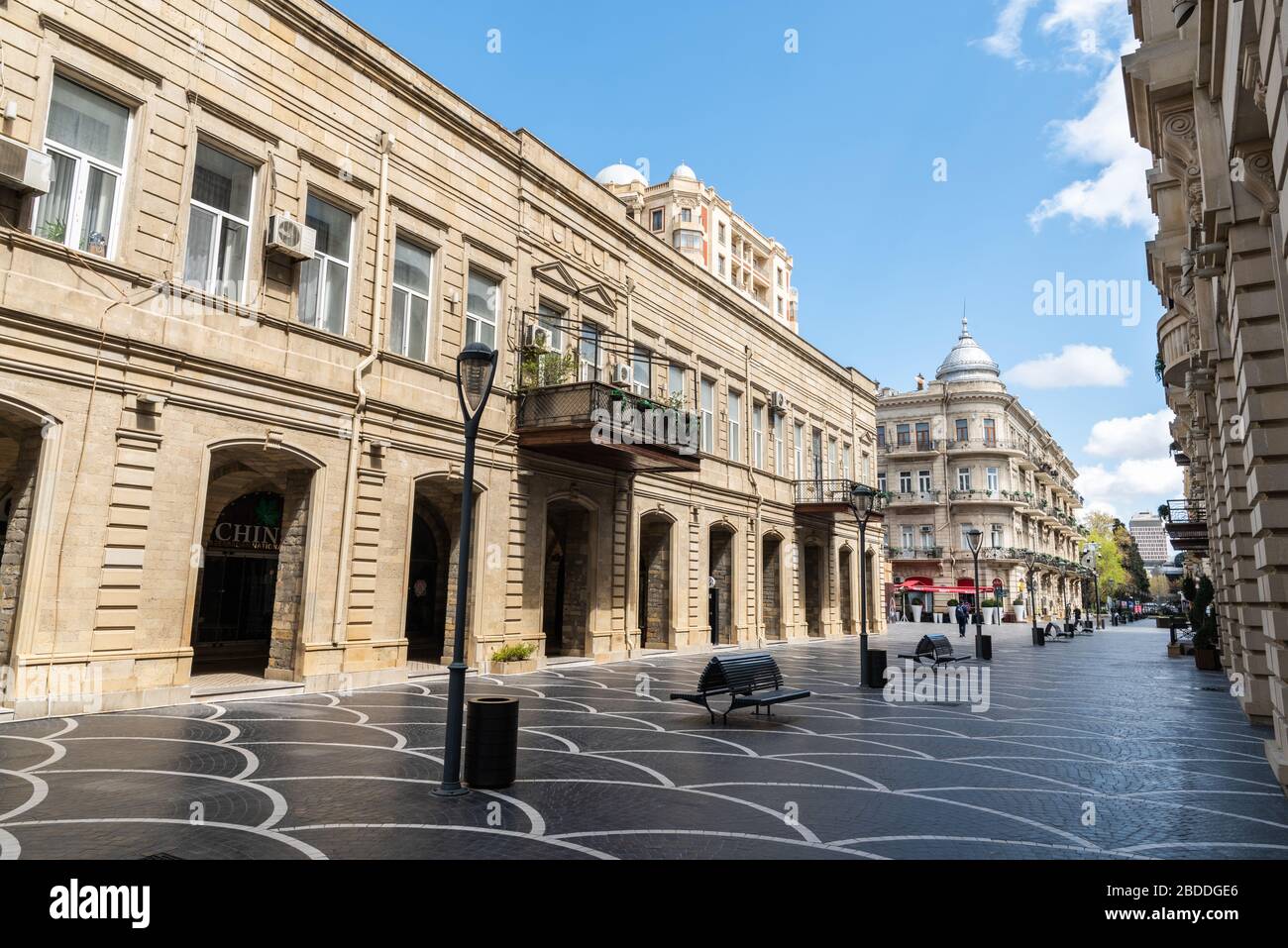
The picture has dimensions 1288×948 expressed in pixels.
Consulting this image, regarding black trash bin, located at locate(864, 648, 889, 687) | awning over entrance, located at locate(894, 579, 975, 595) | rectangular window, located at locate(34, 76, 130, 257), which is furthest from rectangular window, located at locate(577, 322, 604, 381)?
awning over entrance, located at locate(894, 579, 975, 595)

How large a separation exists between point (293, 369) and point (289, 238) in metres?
2.30

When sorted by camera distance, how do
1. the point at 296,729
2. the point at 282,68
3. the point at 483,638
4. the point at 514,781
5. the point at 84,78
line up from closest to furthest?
the point at 514,781, the point at 296,729, the point at 84,78, the point at 282,68, the point at 483,638

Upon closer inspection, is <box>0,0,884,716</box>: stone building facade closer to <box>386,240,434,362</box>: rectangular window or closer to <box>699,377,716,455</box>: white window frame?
<box>386,240,434,362</box>: rectangular window

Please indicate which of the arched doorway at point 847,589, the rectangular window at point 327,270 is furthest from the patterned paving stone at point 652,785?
the arched doorway at point 847,589

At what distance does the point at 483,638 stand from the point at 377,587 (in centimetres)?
309

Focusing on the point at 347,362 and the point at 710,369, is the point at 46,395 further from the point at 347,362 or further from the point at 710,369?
the point at 710,369

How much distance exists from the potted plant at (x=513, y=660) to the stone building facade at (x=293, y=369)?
358 millimetres

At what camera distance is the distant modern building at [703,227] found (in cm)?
6550

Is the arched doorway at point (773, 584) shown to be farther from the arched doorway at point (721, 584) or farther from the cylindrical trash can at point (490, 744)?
the cylindrical trash can at point (490, 744)

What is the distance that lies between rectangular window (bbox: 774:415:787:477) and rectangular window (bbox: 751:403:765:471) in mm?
1166

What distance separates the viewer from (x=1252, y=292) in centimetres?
773

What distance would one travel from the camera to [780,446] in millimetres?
32094
